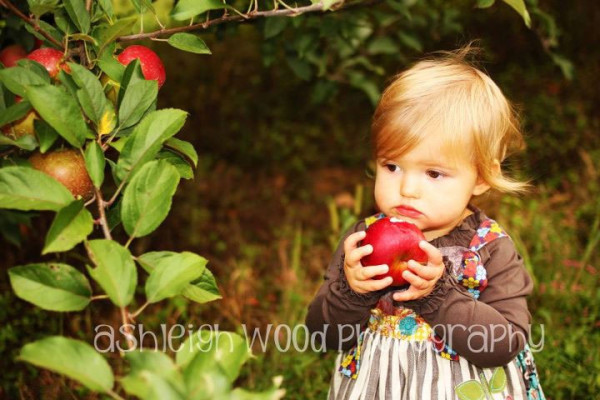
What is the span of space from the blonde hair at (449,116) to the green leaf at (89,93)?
60 cm

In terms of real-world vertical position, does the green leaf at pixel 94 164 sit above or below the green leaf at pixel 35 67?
below

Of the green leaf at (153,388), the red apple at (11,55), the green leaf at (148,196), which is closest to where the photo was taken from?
the green leaf at (153,388)

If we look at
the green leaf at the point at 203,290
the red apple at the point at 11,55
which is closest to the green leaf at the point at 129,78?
the green leaf at the point at 203,290

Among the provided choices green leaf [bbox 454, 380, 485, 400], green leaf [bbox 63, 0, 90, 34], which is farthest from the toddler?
green leaf [bbox 63, 0, 90, 34]

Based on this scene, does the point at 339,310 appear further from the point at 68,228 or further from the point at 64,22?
the point at 64,22

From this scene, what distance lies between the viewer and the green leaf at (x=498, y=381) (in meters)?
1.47

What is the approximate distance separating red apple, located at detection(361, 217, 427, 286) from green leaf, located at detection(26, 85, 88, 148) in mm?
566

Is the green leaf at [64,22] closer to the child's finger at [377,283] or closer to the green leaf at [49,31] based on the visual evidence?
the green leaf at [49,31]

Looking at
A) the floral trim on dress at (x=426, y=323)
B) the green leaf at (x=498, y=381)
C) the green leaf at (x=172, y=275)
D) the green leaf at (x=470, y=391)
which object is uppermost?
the green leaf at (x=172, y=275)

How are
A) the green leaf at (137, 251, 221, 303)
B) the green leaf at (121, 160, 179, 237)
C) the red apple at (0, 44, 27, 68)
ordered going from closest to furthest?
the green leaf at (121, 160, 179, 237)
the green leaf at (137, 251, 221, 303)
the red apple at (0, 44, 27, 68)

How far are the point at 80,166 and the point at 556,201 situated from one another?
2656 millimetres

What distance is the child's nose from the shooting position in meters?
1.44

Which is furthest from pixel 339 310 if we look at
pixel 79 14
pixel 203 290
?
pixel 79 14

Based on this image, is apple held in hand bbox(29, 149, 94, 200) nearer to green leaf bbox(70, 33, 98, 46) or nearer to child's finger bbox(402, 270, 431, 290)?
green leaf bbox(70, 33, 98, 46)
